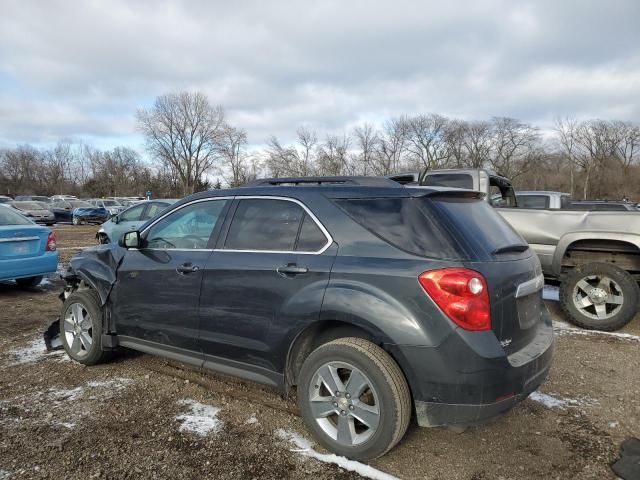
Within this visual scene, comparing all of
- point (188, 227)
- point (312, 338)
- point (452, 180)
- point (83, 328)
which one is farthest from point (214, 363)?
point (452, 180)

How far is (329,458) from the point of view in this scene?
3.01 metres

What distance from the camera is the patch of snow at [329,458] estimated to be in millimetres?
2841

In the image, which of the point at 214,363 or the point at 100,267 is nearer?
the point at 214,363

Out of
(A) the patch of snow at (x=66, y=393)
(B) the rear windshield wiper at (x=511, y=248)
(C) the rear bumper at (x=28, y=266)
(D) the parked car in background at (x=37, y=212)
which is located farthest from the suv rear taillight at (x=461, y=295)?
(D) the parked car in background at (x=37, y=212)

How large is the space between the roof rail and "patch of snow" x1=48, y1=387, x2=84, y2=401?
7.34 feet

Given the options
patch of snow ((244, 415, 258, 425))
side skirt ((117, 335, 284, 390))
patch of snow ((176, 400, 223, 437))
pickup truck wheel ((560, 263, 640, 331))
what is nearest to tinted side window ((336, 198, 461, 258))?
side skirt ((117, 335, 284, 390))

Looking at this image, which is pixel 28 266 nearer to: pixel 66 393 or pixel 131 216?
pixel 66 393

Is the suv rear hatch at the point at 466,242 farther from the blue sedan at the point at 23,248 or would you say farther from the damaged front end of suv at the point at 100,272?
the blue sedan at the point at 23,248

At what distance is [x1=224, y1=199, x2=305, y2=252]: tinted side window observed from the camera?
3338mm

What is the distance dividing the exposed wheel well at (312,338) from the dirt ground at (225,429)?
0.48 m

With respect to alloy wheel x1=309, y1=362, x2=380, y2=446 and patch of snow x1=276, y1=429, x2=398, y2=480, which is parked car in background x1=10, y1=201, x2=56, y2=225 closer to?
patch of snow x1=276, y1=429, x2=398, y2=480

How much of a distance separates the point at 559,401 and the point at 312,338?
2.21m

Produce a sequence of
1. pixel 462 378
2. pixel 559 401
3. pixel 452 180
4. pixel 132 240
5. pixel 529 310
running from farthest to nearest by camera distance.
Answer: pixel 452 180
pixel 132 240
pixel 559 401
pixel 529 310
pixel 462 378

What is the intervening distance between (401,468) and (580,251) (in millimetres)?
4701
